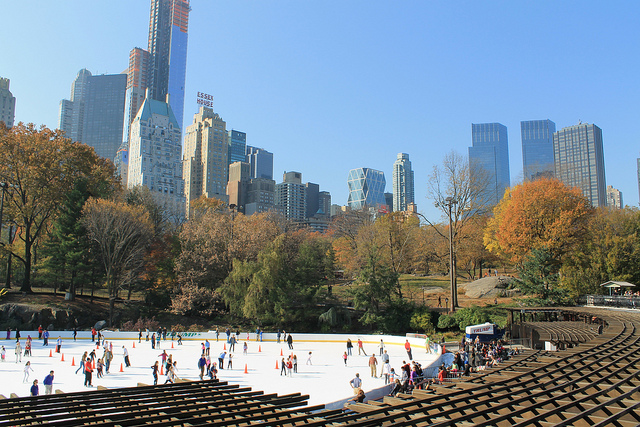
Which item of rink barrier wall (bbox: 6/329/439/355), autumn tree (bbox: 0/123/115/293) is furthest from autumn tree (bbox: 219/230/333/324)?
autumn tree (bbox: 0/123/115/293)

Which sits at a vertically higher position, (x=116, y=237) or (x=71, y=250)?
(x=116, y=237)

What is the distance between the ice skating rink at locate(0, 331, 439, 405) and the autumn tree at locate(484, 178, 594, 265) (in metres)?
17.1

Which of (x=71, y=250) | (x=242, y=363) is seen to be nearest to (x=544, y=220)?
(x=242, y=363)

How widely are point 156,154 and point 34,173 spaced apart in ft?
437

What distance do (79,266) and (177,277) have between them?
9.53 meters

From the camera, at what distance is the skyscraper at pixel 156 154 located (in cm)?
16925

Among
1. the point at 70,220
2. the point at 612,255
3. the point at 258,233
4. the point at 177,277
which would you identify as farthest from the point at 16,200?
the point at 612,255

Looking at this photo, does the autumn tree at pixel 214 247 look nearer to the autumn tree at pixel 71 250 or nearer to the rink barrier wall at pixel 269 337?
the rink barrier wall at pixel 269 337

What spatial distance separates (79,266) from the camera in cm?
4488

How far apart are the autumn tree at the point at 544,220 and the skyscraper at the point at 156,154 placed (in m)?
140

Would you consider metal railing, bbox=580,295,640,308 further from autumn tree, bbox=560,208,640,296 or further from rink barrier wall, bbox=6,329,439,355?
rink barrier wall, bbox=6,329,439,355

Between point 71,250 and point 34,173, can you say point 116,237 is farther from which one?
point 34,173

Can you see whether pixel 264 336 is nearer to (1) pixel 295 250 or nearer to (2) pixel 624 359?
(1) pixel 295 250

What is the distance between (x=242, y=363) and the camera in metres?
27.0
